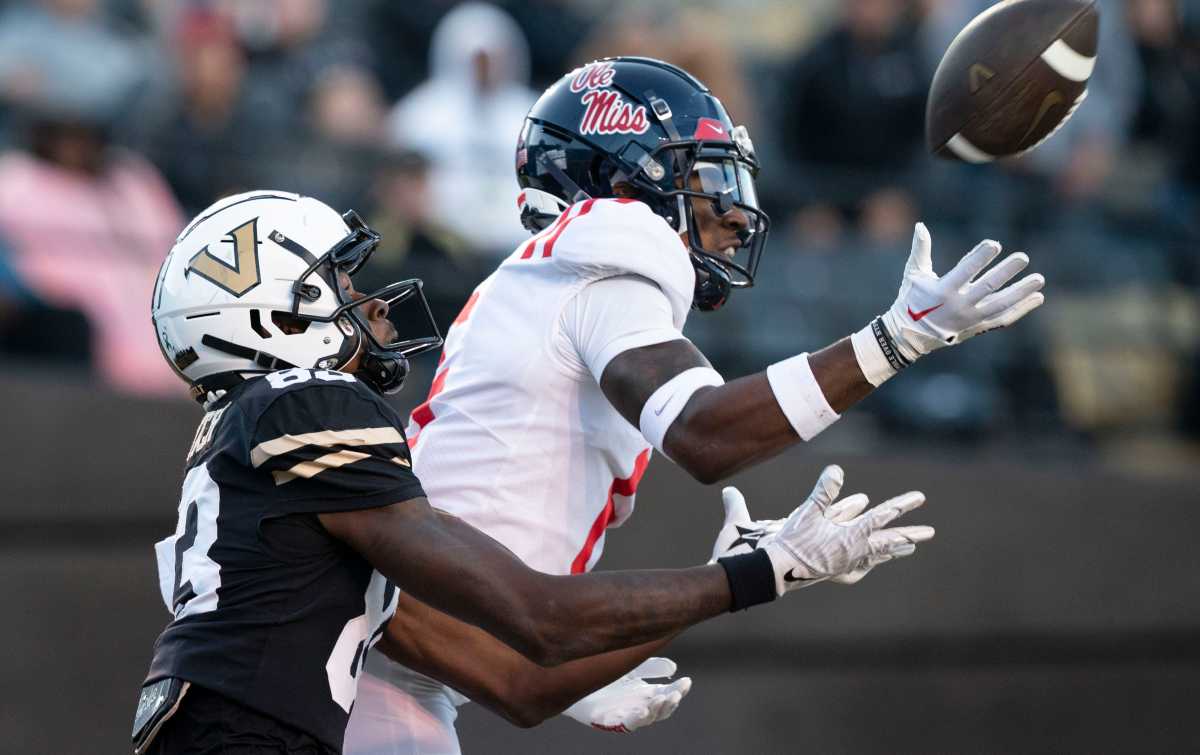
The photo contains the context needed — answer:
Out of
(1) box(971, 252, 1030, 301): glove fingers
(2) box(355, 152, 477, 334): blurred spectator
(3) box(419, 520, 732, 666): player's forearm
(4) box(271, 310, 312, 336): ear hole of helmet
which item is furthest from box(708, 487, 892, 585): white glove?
(2) box(355, 152, 477, 334): blurred spectator

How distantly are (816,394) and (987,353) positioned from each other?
4976 millimetres

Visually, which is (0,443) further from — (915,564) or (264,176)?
(915,564)

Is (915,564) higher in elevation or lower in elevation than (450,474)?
lower

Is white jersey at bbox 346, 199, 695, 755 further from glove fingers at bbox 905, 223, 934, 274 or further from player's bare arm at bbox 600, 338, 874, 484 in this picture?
glove fingers at bbox 905, 223, 934, 274

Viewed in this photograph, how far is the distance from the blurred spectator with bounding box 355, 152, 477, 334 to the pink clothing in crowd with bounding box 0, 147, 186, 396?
2.59 ft

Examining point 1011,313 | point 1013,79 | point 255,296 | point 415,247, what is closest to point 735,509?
point 1011,313

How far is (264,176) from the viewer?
20.8 ft

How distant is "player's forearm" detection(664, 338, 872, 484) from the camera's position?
3.04 metres

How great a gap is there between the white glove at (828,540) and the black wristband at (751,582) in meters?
0.01

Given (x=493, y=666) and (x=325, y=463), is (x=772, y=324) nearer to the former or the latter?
(x=493, y=666)

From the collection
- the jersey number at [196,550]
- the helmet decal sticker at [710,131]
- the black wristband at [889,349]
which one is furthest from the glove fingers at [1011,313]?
the jersey number at [196,550]

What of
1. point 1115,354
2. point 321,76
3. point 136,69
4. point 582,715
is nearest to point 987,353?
point 1115,354

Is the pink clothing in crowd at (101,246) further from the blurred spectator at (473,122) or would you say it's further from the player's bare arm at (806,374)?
the player's bare arm at (806,374)

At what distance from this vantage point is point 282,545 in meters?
2.83
